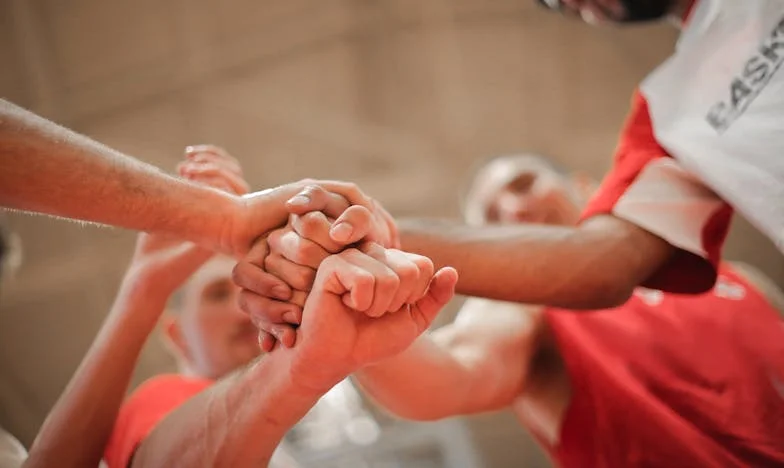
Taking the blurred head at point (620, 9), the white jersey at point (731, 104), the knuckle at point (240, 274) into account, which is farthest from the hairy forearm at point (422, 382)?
the blurred head at point (620, 9)

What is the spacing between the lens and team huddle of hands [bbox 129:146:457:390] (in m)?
0.74

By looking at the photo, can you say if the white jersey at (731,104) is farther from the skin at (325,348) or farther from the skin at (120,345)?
the skin at (120,345)

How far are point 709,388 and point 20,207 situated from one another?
109cm

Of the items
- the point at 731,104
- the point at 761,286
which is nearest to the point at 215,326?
the point at 731,104

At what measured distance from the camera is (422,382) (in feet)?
3.49

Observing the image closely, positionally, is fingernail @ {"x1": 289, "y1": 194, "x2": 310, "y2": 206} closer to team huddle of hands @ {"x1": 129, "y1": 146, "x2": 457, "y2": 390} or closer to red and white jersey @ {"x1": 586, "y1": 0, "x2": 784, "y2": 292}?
team huddle of hands @ {"x1": 129, "y1": 146, "x2": 457, "y2": 390}

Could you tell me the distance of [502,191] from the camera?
197 cm

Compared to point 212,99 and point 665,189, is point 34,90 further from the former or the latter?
point 665,189

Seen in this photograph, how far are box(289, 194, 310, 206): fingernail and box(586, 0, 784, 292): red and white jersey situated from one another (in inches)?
20.7

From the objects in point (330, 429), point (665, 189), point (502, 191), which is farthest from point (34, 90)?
point (665, 189)

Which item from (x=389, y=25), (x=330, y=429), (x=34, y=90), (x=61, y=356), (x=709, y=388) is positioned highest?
(x=34, y=90)

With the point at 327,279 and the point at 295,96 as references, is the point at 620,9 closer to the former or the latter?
the point at 327,279

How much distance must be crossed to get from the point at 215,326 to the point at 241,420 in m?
0.75

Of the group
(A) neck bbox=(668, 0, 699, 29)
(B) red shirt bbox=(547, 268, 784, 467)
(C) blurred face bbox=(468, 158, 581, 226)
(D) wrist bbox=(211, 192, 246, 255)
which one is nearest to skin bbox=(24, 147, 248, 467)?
(D) wrist bbox=(211, 192, 246, 255)
